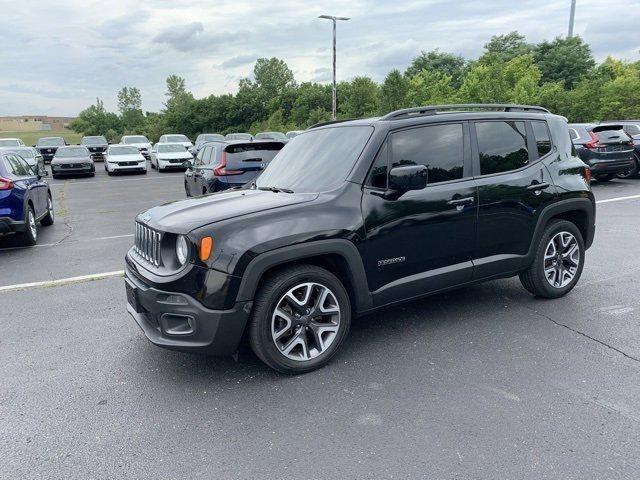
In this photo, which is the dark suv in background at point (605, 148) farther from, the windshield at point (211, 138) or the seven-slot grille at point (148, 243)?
the windshield at point (211, 138)

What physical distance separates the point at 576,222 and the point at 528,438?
302 centimetres

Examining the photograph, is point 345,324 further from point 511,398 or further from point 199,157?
point 199,157

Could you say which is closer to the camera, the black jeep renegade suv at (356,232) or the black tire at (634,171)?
the black jeep renegade suv at (356,232)

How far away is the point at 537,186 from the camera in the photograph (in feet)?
15.2

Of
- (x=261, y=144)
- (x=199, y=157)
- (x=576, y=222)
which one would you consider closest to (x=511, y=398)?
(x=576, y=222)

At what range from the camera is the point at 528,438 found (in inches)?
111

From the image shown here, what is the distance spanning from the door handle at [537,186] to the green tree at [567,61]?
151ft

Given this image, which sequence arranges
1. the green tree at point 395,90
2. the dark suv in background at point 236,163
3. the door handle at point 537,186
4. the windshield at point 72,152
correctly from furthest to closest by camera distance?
the green tree at point 395,90 → the windshield at point 72,152 → the dark suv in background at point 236,163 → the door handle at point 537,186

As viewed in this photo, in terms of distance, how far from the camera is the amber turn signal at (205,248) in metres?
3.30

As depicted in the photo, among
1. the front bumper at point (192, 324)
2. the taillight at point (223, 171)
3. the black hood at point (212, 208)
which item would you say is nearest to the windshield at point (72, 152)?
the taillight at point (223, 171)

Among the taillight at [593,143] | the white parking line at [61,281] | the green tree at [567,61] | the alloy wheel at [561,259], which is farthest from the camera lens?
the green tree at [567,61]

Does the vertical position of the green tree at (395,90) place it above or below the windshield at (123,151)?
above

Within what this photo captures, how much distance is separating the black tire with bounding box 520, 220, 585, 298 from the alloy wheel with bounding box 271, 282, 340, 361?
7.23ft

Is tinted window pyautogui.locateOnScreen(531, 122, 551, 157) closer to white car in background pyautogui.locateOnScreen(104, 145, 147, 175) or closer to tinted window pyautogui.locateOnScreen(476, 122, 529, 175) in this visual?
tinted window pyautogui.locateOnScreen(476, 122, 529, 175)
